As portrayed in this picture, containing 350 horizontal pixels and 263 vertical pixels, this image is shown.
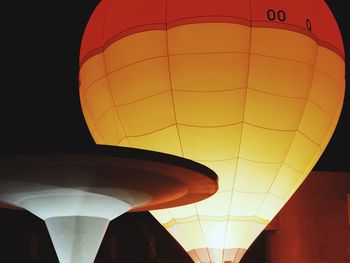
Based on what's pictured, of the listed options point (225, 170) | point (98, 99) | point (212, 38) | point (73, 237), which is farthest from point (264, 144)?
point (73, 237)

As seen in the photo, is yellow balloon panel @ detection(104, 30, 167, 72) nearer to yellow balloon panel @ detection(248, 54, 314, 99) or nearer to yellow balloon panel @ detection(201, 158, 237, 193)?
yellow balloon panel @ detection(248, 54, 314, 99)

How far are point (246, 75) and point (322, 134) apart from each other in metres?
2.15

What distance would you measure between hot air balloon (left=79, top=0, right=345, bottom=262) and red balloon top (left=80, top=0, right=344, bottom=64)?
0.02 m

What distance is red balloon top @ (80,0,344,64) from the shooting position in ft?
35.6

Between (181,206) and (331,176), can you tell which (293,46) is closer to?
(181,206)

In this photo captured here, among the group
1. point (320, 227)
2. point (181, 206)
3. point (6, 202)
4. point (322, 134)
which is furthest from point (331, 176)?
point (6, 202)

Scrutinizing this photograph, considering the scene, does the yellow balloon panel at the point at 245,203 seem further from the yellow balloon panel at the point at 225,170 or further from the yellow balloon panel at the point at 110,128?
the yellow balloon panel at the point at 110,128

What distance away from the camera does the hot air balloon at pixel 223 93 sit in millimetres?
10898

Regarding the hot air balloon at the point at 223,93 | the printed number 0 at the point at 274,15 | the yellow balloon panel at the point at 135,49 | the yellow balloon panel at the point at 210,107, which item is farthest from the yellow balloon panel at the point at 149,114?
the printed number 0 at the point at 274,15

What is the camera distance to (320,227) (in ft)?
63.8

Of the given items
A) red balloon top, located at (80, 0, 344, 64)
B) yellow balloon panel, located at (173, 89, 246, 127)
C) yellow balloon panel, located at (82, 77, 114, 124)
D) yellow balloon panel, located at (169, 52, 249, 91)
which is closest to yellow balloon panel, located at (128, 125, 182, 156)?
yellow balloon panel, located at (173, 89, 246, 127)

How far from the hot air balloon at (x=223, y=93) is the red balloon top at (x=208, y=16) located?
0.02 meters

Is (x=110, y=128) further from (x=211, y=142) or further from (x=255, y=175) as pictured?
(x=255, y=175)

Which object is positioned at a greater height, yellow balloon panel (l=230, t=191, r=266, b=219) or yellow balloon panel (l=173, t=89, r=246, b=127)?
yellow balloon panel (l=173, t=89, r=246, b=127)
